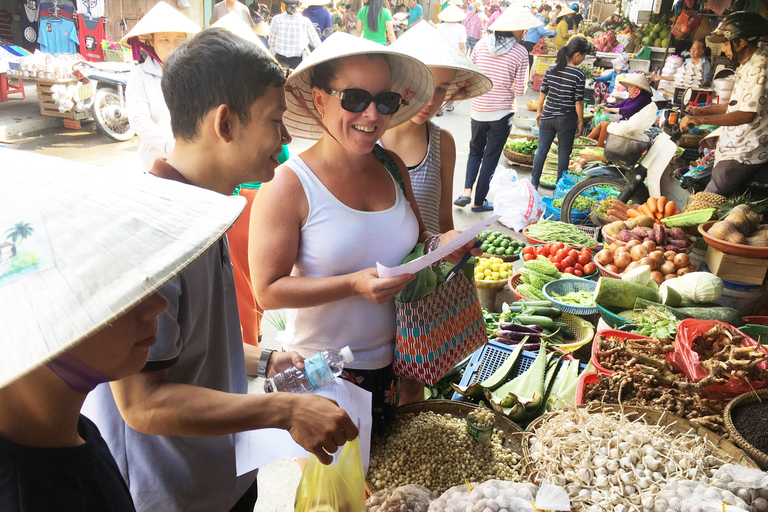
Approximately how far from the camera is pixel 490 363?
320 cm

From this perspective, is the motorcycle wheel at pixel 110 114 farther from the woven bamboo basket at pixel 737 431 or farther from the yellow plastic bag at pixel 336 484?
the woven bamboo basket at pixel 737 431

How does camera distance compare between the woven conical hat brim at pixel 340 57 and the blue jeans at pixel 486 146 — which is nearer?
the woven conical hat brim at pixel 340 57

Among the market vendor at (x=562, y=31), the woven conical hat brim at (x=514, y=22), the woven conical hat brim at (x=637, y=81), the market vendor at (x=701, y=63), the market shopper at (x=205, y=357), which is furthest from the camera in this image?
the market vendor at (x=562, y=31)

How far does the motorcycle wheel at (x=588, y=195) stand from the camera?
5996mm

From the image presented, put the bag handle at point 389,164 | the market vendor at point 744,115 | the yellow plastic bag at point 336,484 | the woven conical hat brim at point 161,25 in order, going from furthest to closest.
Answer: the market vendor at point 744,115
the woven conical hat brim at point 161,25
the bag handle at point 389,164
the yellow plastic bag at point 336,484

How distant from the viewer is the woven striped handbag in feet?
6.33

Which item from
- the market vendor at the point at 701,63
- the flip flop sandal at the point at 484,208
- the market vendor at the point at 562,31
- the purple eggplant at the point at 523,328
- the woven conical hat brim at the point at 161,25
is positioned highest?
the market vendor at the point at 562,31

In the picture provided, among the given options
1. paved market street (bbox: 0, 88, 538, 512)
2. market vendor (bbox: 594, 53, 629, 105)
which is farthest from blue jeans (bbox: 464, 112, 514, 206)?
market vendor (bbox: 594, 53, 629, 105)

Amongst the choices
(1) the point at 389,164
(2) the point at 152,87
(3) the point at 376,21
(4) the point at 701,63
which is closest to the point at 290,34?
(3) the point at 376,21

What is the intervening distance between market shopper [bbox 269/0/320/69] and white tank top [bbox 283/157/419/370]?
337 inches

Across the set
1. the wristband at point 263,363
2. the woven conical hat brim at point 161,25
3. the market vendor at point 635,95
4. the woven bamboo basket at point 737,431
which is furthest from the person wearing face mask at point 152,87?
the market vendor at point 635,95

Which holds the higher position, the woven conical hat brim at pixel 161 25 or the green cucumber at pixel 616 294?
the woven conical hat brim at pixel 161 25

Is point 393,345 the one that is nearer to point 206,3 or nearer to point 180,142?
point 180,142

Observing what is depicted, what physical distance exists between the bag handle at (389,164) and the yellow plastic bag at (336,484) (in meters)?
1.06
